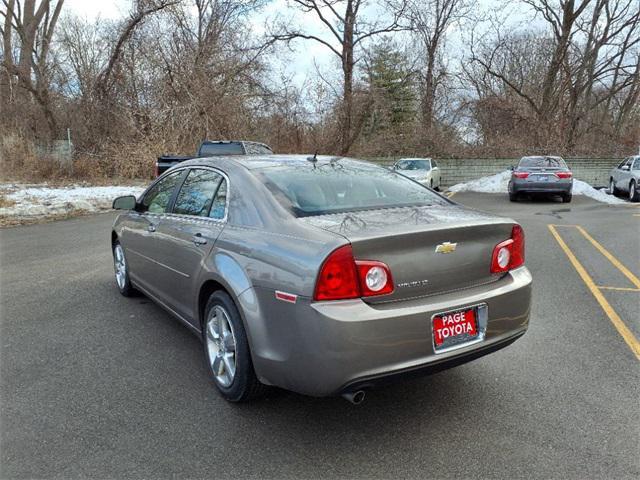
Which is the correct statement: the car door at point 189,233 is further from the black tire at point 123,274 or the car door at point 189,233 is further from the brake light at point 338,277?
the black tire at point 123,274

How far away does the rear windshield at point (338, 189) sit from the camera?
10.5ft

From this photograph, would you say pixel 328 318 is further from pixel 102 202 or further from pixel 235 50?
pixel 235 50

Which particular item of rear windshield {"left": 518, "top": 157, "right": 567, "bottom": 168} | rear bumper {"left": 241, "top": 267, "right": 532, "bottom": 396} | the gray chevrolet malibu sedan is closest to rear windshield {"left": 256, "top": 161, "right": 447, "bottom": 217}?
the gray chevrolet malibu sedan

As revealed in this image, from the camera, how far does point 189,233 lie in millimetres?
3662

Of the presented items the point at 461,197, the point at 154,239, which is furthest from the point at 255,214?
the point at 461,197

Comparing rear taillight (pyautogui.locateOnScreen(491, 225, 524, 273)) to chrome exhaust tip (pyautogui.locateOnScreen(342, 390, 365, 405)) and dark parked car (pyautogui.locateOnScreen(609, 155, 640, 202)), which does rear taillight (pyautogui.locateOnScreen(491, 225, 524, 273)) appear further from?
dark parked car (pyautogui.locateOnScreen(609, 155, 640, 202))

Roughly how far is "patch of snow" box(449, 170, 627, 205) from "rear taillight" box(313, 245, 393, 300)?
1869 cm

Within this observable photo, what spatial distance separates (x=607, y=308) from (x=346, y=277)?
3812 millimetres

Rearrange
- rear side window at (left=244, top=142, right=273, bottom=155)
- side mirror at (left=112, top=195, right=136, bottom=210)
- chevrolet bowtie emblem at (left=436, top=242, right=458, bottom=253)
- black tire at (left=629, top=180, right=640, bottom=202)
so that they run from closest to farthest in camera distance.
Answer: chevrolet bowtie emblem at (left=436, top=242, right=458, bottom=253) → side mirror at (left=112, top=195, right=136, bottom=210) → rear side window at (left=244, top=142, right=273, bottom=155) → black tire at (left=629, top=180, right=640, bottom=202)

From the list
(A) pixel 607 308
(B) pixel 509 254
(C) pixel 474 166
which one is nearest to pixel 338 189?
(B) pixel 509 254

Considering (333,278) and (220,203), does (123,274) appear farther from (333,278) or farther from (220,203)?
(333,278)

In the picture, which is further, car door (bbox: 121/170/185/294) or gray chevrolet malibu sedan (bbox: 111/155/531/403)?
car door (bbox: 121/170/185/294)

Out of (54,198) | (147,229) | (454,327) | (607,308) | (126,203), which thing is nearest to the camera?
(454,327)

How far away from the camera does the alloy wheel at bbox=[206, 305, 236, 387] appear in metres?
3.14
